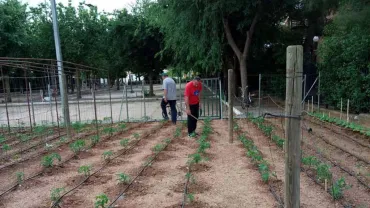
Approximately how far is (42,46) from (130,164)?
23.9 metres

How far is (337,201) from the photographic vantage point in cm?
392

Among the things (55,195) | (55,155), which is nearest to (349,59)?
(55,155)

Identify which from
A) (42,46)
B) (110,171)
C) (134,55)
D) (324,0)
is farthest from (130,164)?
(42,46)

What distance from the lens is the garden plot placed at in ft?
13.5

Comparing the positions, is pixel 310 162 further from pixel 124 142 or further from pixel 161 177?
pixel 124 142

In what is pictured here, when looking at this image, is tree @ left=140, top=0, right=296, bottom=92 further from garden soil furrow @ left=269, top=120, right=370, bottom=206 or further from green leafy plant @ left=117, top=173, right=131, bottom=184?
green leafy plant @ left=117, top=173, right=131, bottom=184

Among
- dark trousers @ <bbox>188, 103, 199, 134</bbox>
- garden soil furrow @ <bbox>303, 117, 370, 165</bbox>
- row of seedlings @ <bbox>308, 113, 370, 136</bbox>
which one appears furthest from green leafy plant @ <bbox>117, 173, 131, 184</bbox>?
row of seedlings @ <bbox>308, 113, 370, 136</bbox>

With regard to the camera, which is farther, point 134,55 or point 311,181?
point 134,55

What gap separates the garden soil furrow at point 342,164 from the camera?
13.4 feet

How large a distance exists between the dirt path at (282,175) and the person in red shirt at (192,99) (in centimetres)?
162

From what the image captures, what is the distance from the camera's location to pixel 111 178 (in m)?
5.09

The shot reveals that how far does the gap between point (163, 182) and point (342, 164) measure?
3306 mm

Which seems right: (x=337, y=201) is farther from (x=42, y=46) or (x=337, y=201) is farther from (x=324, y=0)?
(x=42, y=46)

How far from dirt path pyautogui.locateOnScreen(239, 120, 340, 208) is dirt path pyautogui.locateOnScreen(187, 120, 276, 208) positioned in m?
0.42
